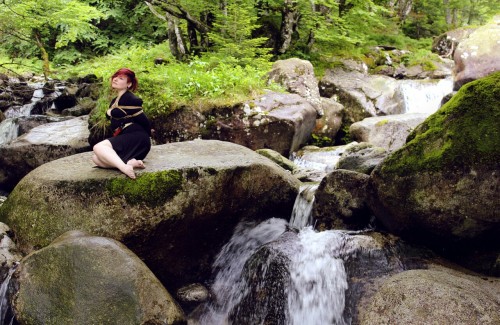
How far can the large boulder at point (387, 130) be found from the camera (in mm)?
9961

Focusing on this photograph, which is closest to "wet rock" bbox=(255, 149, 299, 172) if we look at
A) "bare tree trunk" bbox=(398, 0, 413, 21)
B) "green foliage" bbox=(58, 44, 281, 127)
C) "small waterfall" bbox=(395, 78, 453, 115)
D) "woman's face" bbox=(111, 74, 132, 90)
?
"green foliage" bbox=(58, 44, 281, 127)

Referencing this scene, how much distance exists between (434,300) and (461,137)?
193 cm

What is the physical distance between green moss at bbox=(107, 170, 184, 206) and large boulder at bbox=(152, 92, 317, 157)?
13.5 feet

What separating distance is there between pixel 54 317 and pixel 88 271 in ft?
1.61

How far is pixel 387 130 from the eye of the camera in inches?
401

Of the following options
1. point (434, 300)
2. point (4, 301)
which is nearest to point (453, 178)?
point (434, 300)

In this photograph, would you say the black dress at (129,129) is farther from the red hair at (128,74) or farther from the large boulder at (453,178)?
the large boulder at (453,178)

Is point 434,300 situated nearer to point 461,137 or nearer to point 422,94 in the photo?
point 461,137

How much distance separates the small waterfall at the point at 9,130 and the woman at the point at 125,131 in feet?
24.6

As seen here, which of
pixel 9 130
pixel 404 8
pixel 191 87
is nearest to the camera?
pixel 191 87

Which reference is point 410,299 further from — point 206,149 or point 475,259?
point 206,149

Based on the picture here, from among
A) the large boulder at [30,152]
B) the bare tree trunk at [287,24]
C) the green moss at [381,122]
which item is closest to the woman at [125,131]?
the large boulder at [30,152]

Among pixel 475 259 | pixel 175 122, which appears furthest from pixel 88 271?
pixel 175 122

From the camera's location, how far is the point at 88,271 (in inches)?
151
